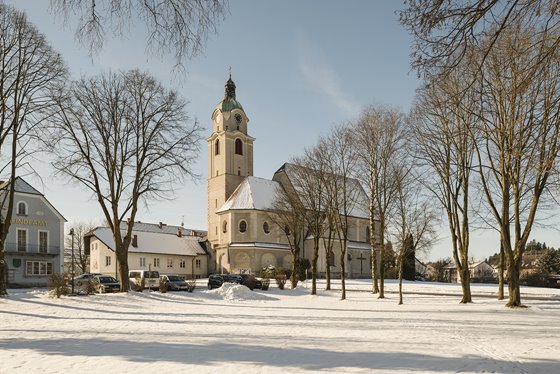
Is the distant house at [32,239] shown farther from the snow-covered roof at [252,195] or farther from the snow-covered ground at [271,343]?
the snow-covered ground at [271,343]

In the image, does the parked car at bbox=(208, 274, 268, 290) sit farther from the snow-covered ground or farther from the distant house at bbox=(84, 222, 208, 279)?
the snow-covered ground

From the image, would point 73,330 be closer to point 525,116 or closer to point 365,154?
point 525,116

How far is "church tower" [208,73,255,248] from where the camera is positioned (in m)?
72.3

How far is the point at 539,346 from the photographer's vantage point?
12438mm

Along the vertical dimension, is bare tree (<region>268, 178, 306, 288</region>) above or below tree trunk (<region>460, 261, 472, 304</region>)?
above

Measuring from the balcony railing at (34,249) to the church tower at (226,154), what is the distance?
23.8m

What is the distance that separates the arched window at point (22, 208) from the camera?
48969mm

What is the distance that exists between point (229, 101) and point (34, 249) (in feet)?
116

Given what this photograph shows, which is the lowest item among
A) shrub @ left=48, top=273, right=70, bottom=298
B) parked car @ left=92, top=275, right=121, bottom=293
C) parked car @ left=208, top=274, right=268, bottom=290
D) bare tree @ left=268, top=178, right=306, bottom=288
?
parked car @ left=208, top=274, right=268, bottom=290

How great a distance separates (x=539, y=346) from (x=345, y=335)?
15.7 feet

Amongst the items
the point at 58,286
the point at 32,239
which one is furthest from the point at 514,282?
the point at 32,239

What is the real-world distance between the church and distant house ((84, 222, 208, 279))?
7.34 ft

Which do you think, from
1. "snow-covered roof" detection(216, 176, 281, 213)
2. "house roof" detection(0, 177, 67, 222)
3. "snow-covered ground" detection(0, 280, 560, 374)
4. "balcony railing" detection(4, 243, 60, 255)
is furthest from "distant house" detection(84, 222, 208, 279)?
"snow-covered ground" detection(0, 280, 560, 374)

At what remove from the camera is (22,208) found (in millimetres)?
49188
